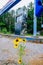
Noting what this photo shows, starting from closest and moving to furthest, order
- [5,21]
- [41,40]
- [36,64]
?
[36,64], [41,40], [5,21]

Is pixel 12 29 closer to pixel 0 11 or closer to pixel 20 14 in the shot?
pixel 20 14

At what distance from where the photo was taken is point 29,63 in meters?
4.77

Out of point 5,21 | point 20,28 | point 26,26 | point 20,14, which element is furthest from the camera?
point 5,21

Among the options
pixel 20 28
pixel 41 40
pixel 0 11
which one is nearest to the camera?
pixel 0 11

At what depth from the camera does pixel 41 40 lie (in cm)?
1085

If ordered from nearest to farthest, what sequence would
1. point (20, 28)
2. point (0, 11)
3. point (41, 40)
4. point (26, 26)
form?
point (0, 11) < point (41, 40) < point (20, 28) < point (26, 26)

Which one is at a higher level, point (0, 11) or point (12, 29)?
point (0, 11)

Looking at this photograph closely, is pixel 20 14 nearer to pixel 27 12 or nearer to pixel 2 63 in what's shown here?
pixel 27 12

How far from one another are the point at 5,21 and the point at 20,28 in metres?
9.82

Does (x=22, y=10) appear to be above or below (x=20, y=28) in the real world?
above

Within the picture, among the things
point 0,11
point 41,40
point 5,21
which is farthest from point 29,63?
point 5,21

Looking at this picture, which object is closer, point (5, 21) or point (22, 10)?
point (22, 10)

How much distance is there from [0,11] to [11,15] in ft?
85.7

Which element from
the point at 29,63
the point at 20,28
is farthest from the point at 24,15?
the point at 29,63
